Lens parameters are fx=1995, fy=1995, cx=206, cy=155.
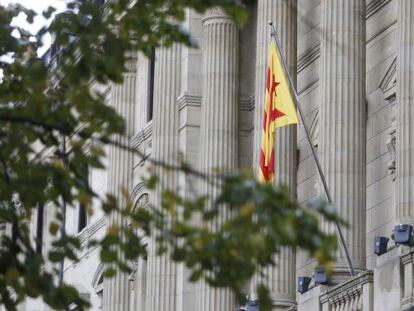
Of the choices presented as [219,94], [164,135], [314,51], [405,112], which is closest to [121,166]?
[164,135]

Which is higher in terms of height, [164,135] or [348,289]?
[164,135]

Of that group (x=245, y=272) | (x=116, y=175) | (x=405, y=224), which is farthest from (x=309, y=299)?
(x=245, y=272)

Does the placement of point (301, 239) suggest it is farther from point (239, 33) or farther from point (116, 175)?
point (116, 175)

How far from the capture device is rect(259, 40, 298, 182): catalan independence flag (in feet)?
130

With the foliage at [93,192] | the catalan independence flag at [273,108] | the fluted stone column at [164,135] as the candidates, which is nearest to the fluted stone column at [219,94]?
the fluted stone column at [164,135]

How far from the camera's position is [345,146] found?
130 ft

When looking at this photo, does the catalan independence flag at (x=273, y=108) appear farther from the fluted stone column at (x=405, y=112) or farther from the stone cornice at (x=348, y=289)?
the stone cornice at (x=348, y=289)

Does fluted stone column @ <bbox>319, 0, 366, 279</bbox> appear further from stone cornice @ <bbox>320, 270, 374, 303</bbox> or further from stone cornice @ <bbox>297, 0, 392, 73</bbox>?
stone cornice @ <bbox>320, 270, 374, 303</bbox>

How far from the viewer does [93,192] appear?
1664 cm

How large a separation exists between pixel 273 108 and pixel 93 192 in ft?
77.6

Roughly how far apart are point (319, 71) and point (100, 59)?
80.8 ft

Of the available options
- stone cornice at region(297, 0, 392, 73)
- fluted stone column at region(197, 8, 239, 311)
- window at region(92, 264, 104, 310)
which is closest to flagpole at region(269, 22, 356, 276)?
stone cornice at region(297, 0, 392, 73)

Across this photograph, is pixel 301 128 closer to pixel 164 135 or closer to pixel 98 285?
pixel 164 135

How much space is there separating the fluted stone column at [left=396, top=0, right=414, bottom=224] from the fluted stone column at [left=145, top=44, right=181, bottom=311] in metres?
12.3
